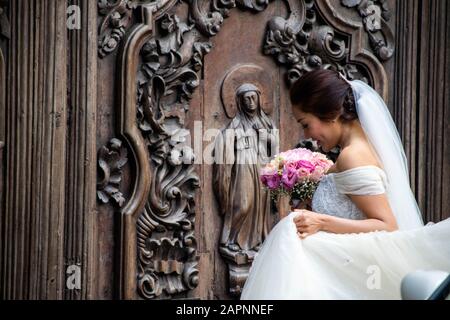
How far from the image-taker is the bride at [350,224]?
3.72m

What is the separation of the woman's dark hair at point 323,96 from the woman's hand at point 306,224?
0.45 metres

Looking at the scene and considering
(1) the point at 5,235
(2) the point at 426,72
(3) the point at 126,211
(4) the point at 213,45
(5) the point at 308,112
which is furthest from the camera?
(2) the point at 426,72

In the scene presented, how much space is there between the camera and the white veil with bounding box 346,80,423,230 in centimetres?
415

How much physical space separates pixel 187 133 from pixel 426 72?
1564mm

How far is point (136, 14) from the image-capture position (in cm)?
521

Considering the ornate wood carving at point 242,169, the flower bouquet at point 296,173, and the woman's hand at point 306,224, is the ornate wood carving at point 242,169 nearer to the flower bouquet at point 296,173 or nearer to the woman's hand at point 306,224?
the flower bouquet at point 296,173

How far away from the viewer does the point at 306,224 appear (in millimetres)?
3822

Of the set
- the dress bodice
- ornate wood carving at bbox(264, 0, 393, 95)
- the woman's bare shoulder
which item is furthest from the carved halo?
the woman's bare shoulder

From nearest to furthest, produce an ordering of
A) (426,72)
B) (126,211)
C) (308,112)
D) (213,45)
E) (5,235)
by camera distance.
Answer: (308,112), (5,235), (126,211), (213,45), (426,72)

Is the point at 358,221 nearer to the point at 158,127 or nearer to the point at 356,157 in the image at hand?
the point at 356,157

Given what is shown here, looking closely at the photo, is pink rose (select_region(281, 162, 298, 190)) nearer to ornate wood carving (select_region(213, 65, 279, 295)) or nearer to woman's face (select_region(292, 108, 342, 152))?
woman's face (select_region(292, 108, 342, 152))

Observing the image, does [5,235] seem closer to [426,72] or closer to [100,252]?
[100,252]

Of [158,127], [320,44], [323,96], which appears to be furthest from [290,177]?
[320,44]

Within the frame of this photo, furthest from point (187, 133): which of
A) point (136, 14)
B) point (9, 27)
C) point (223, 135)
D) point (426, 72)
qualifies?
point (426, 72)
